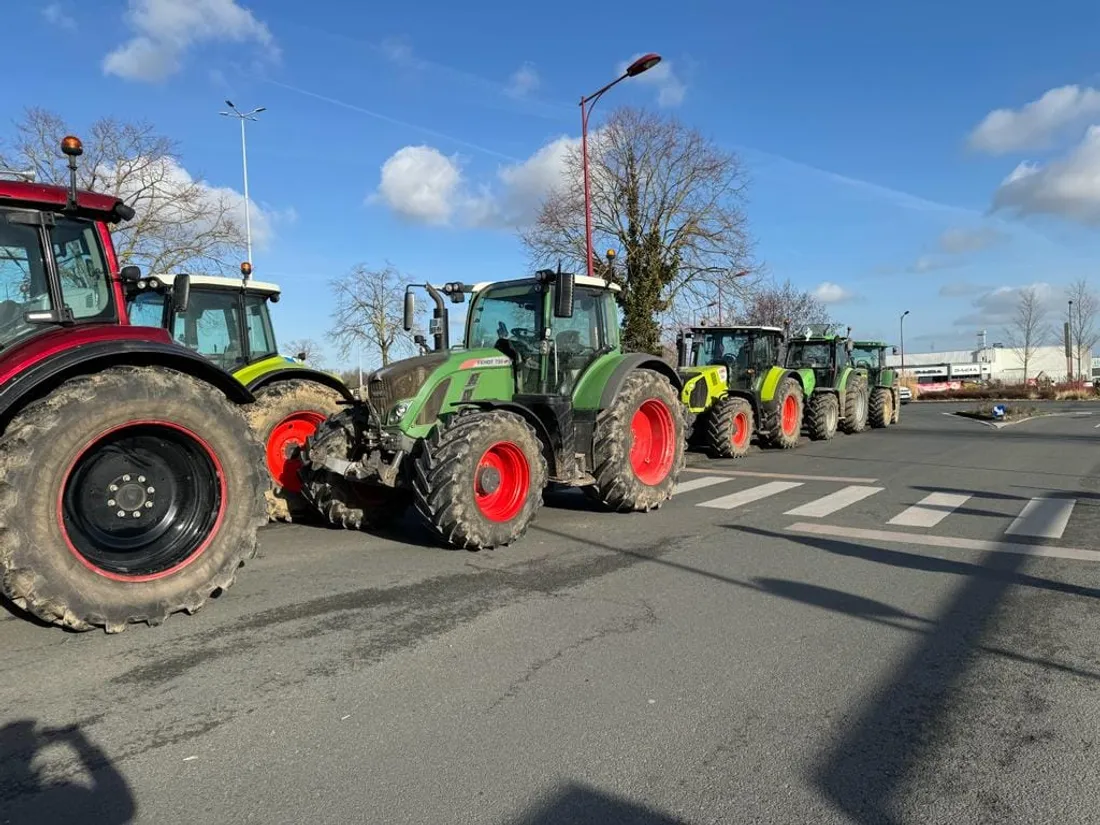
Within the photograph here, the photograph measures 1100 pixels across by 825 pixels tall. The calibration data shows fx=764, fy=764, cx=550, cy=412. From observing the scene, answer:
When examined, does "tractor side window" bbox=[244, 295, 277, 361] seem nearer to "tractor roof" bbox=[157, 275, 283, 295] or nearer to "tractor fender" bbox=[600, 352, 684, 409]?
"tractor roof" bbox=[157, 275, 283, 295]

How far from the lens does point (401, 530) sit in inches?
316

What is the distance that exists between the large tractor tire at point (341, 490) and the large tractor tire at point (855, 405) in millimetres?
14993

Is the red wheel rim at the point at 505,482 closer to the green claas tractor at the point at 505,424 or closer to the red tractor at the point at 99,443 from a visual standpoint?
the green claas tractor at the point at 505,424

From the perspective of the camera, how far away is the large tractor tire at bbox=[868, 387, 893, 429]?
22.3m

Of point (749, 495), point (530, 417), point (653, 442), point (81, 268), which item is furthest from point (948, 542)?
point (81, 268)

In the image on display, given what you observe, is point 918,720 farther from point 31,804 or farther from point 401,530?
point 401,530

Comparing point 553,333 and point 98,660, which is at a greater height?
point 553,333

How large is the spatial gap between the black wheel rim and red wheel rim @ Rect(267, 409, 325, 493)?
10.8ft

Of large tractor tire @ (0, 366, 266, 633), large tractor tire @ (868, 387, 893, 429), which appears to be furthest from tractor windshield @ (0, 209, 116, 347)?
large tractor tire @ (868, 387, 893, 429)

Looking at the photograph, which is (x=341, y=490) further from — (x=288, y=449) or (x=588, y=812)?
(x=588, y=812)

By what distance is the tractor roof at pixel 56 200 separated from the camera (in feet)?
15.2

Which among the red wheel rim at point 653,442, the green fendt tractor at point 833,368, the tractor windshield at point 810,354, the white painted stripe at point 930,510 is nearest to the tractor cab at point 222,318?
the red wheel rim at point 653,442

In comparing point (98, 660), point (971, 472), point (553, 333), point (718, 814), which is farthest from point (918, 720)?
point (971, 472)

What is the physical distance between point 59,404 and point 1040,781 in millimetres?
5135
